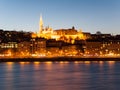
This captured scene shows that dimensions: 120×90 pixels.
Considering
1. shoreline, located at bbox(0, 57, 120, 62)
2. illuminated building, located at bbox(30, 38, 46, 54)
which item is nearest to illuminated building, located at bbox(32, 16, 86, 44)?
illuminated building, located at bbox(30, 38, 46, 54)

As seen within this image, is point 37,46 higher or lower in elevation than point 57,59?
higher

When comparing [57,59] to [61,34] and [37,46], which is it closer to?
[37,46]

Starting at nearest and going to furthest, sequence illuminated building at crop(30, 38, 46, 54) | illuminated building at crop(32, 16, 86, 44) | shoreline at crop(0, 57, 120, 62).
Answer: shoreline at crop(0, 57, 120, 62) → illuminated building at crop(30, 38, 46, 54) → illuminated building at crop(32, 16, 86, 44)

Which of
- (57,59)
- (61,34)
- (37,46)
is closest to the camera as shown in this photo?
(57,59)

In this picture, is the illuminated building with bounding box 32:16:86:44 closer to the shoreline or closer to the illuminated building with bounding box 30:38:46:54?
the illuminated building with bounding box 30:38:46:54

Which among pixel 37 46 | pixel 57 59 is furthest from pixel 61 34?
pixel 57 59

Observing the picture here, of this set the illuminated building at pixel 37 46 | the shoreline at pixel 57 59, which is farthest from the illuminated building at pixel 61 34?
the shoreline at pixel 57 59

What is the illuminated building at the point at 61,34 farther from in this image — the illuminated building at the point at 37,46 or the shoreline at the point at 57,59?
the shoreline at the point at 57,59

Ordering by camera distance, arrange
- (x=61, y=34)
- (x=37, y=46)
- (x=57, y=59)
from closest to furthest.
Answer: (x=57, y=59) < (x=37, y=46) < (x=61, y=34)

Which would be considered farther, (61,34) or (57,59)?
(61,34)

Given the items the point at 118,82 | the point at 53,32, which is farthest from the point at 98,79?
the point at 53,32

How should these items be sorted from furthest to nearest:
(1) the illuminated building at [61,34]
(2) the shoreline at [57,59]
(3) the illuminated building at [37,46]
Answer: (1) the illuminated building at [61,34] < (3) the illuminated building at [37,46] < (2) the shoreline at [57,59]

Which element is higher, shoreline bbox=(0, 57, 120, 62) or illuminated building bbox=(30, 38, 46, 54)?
illuminated building bbox=(30, 38, 46, 54)

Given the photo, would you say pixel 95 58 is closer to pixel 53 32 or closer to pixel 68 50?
pixel 68 50
